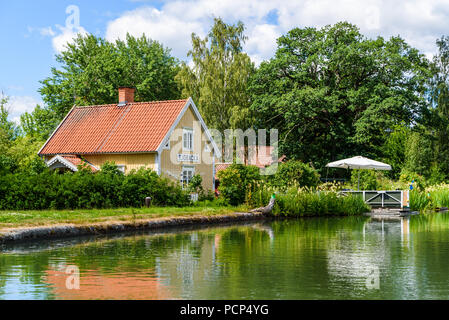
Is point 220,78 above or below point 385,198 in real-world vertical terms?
above

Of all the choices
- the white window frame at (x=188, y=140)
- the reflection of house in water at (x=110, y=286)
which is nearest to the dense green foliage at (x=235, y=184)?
the white window frame at (x=188, y=140)

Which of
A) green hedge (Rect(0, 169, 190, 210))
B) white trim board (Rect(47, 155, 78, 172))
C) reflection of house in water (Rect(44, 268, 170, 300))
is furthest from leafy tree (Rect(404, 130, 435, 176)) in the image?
reflection of house in water (Rect(44, 268, 170, 300))

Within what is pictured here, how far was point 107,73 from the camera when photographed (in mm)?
51406

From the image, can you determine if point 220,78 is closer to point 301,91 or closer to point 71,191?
point 301,91

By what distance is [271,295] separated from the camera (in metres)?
7.92

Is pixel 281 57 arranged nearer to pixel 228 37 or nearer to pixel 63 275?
pixel 228 37

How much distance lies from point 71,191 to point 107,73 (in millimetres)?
28796

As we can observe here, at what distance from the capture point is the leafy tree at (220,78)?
158 feet

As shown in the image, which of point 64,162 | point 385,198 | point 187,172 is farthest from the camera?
point 187,172

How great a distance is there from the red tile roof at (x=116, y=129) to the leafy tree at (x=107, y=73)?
13159 millimetres

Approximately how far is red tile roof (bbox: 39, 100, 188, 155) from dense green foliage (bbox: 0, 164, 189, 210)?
5.59m

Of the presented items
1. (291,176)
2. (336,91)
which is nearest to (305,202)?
(291,176)

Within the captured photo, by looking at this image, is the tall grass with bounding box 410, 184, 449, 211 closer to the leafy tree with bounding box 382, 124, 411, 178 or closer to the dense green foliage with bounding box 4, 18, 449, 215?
the dense green foliage with bounding box 4, 18, 449, 215
